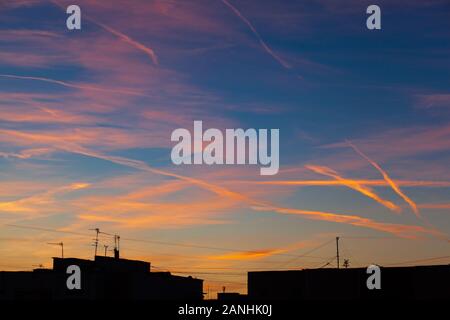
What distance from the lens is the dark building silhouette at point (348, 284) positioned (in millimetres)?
70125

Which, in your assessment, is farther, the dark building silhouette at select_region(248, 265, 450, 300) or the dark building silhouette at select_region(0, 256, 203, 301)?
the dark building silhouette at select_region(248, 265, 450, 300)

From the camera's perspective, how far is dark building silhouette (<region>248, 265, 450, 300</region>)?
2761 inches

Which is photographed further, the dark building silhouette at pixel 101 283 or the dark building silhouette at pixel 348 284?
the dark building silhouette at pixel 348 284

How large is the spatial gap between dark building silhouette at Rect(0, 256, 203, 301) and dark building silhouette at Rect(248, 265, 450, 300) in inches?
424

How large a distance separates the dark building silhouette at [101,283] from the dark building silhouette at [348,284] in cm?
1078

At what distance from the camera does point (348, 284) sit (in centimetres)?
7275

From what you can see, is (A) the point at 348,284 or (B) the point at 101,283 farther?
(B) the point at 101,283

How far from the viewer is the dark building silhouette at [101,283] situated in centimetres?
6969

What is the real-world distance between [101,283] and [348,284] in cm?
2647

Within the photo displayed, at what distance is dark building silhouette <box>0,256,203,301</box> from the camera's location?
69688 millimetres
